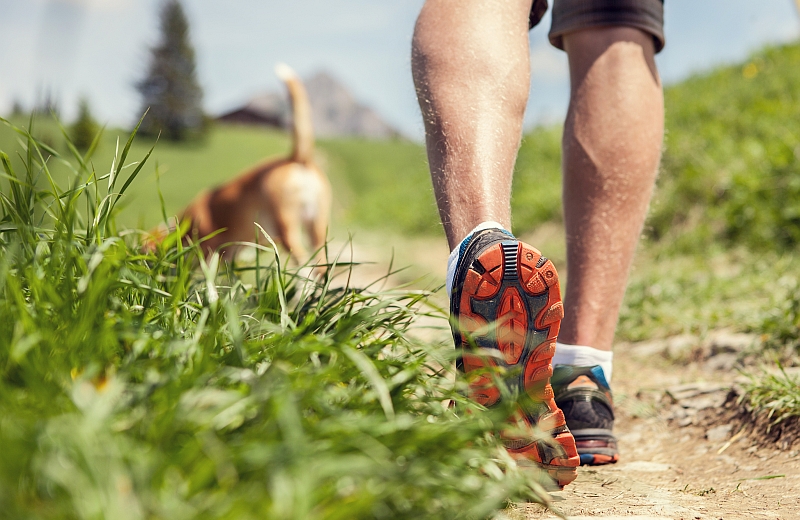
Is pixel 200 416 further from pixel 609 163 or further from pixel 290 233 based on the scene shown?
pixel 290 233

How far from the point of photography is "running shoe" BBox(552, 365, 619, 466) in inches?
57.6

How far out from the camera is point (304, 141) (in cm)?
602

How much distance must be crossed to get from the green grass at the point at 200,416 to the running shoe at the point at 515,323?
98 mm

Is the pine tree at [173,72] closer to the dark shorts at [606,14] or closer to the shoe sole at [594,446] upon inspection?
the dark shorts at [606,14]

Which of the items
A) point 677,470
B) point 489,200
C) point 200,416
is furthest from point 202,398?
point 677,470

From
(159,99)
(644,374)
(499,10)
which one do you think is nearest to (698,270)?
(644,374)

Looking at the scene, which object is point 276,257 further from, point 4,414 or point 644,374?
point 644,374

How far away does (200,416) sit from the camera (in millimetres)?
762

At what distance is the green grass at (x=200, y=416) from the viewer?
658 millimetres

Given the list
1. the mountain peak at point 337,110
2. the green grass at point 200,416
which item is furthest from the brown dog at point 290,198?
the mountain peak at point 337,110

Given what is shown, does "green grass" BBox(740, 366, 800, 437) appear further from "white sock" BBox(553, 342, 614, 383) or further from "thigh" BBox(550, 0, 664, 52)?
"thigh" BBox(550, 0, 664, 52)

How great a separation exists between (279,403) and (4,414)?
0.99 ft

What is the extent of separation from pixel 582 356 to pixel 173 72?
147 feet

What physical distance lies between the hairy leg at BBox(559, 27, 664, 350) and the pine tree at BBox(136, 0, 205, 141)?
38843 millimetres
